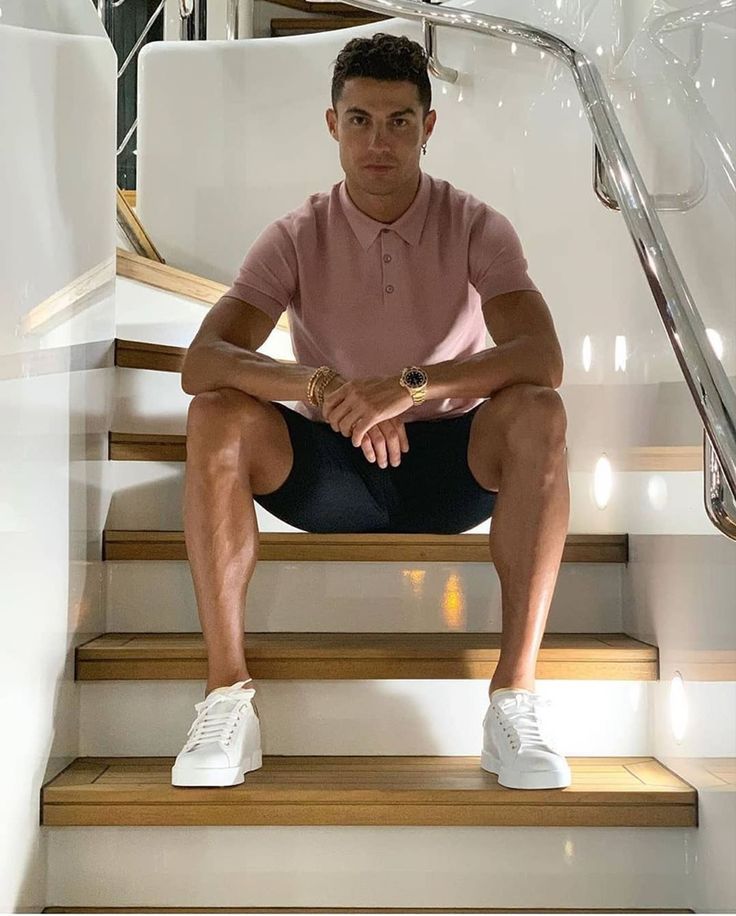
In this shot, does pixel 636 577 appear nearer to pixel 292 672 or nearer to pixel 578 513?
pixel 578 513

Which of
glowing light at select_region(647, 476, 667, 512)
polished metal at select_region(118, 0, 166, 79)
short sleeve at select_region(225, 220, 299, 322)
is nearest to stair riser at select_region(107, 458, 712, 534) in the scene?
glowing light at select_region(647, 476, 667, 512)

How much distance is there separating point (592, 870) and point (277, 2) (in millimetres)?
3938

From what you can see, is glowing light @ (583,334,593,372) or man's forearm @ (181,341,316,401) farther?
glowing light @ (583,334,593,372)

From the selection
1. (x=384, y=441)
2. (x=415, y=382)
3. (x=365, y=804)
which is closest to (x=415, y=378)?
(x=415, y=382)

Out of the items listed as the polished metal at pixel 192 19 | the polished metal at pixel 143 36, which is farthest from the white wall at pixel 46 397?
the polished metal at pixel 143 36

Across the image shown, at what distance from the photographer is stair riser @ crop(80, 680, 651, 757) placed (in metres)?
1.73

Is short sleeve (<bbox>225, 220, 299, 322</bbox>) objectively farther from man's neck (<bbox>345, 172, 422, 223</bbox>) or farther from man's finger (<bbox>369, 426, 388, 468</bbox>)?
man's finger (<bbox>369, 426, 388, 468</bbox>)

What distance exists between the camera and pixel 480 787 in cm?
154

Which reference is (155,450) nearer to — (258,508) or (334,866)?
(258,508)

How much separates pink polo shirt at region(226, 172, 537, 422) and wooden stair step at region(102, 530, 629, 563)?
0.24m

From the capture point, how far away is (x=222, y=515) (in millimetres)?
1696

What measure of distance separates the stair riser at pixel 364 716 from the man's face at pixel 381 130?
3.15 feet

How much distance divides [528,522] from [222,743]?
0.56 m

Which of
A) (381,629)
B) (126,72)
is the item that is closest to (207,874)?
(381,629)
